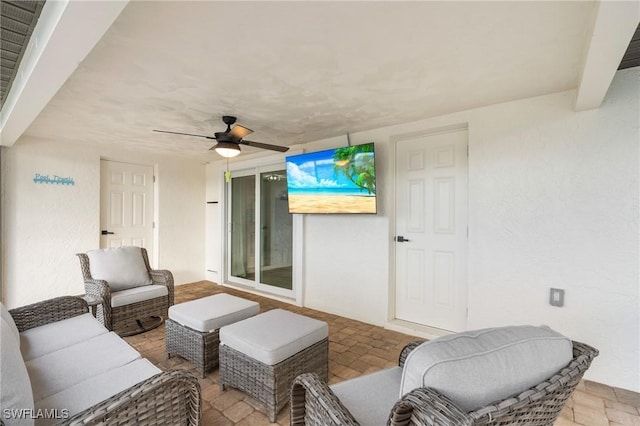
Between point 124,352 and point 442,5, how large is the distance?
2457 mm

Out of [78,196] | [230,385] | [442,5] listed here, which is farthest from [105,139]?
[442,5]

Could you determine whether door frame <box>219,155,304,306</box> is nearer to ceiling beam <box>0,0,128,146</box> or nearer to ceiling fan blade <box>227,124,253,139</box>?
ceiling fan blade <box>227,124,253,139</box>

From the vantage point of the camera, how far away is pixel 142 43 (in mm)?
1635

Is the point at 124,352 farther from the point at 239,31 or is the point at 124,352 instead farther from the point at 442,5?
the point at 442,5

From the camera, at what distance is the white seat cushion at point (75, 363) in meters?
1.34

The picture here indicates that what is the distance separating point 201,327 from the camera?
221 cm

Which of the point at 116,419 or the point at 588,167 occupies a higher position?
the point at 588,167

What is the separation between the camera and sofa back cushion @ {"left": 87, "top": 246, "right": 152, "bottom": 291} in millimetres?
→ 3024

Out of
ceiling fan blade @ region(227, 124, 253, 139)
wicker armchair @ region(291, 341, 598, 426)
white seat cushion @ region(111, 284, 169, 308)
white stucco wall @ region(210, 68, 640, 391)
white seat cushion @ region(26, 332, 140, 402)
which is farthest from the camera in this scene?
white seat cushion @ region(111, 284, 169, 308)

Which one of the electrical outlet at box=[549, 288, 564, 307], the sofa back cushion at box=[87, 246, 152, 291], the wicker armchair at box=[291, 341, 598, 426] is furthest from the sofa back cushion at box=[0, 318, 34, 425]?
the electrical outlet at box=[549, 288, 564, 307]

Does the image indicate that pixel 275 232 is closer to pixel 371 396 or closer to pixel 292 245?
pixel 292 245

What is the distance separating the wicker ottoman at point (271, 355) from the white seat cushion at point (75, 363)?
1.99 feet

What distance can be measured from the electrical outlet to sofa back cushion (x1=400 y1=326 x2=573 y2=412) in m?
1.67

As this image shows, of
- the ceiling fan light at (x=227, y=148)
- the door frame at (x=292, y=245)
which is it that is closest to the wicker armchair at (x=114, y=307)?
the door frame at (x=292, y=245)
